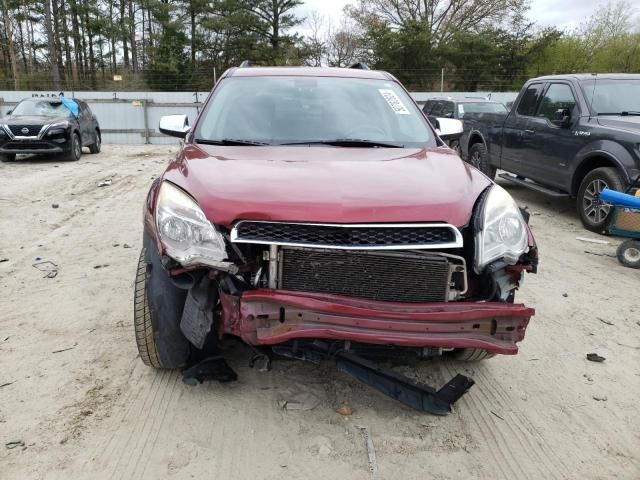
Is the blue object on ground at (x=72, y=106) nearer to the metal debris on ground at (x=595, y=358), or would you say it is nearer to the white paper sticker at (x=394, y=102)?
the white paper sticker at (x=394, y=102)

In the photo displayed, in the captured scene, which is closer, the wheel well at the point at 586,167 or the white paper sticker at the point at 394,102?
the white paper sticker at the point at 394,102

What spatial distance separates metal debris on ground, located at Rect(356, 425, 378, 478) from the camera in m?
2.46

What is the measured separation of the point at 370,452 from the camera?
2.58 m

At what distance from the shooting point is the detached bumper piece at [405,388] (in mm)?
2873

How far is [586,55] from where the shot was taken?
1278 inches

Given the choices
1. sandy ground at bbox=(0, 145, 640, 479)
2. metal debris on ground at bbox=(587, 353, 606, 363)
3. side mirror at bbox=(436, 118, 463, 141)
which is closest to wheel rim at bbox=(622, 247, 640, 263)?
sandy ground at bbox=(0, 145, 640, 479)

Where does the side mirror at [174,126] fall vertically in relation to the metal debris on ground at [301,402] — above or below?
above

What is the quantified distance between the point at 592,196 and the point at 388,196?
17.9 feet

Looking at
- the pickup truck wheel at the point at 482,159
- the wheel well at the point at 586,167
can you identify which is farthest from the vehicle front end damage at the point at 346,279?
the pickup truck wheel at the point at 482,159

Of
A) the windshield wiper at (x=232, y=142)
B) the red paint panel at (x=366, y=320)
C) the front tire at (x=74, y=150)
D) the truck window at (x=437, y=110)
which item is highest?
the windshield wiper at (x=232, y=142)

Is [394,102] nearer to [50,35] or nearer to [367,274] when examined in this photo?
[367,274]

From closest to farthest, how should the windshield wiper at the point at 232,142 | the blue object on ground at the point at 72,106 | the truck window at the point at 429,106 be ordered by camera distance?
1. the windshield wiper at the point at 232,142
2. the blue object on ground at the point at 72,106
3. the truck window at the point at 429,106

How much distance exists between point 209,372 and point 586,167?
6121 millimetres

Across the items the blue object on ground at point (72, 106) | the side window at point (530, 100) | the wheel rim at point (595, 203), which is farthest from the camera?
the blue object on ground at point (72, 106)
